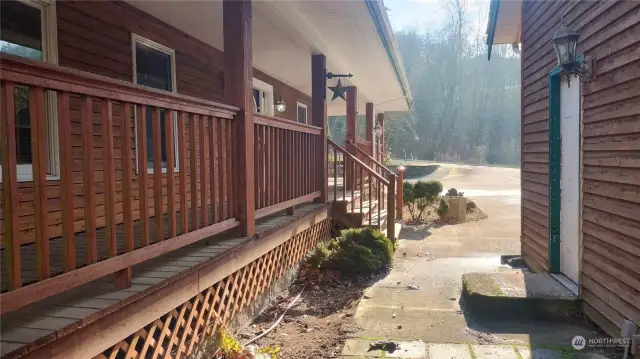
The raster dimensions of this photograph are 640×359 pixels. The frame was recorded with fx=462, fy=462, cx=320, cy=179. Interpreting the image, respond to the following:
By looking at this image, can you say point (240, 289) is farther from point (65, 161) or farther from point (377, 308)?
point (65, 161)

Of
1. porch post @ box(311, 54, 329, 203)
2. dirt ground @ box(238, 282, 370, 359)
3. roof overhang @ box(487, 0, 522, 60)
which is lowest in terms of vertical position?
dirt ground @ box(238, 282, 370, 359)

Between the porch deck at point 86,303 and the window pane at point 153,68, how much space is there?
2467 millimetres

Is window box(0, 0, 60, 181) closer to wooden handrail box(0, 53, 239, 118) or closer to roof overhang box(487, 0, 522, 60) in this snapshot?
wooden handrail box(0, 53, 239, 118)

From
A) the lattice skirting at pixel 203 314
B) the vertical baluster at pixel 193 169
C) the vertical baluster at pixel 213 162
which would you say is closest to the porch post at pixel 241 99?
the vertical baluster at pixel 213 162

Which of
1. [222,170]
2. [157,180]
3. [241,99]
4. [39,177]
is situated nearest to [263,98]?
[241,99]

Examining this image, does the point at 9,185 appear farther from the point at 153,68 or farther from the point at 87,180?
the point at 153,68

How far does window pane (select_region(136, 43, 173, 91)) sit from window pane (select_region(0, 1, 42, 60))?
47.2 inches

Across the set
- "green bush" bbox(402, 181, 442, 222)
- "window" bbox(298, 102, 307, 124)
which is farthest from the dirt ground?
"window" bbox(298, 102, 307, 124)

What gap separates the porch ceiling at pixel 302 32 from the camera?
4953 millimetres

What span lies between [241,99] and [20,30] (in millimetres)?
1813

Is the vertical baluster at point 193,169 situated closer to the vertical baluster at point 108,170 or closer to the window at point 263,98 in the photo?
the vertical baluster at point 108,170

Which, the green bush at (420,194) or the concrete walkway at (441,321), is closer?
the concrete walkway at (441,321)

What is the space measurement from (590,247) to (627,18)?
180cm

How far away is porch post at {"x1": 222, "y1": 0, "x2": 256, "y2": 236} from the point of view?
3680mm
